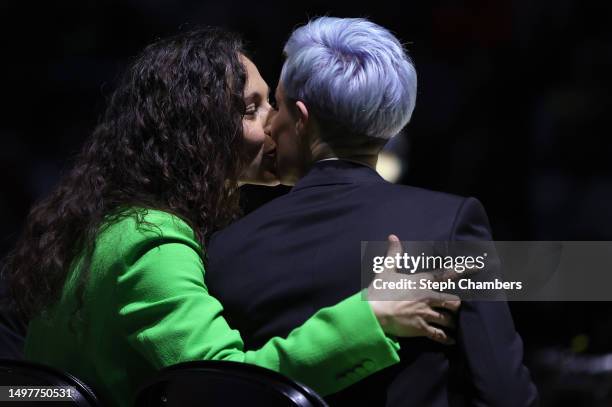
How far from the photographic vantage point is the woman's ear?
6.33ft

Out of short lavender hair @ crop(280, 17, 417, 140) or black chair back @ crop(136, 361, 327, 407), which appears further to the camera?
short lavender hair @ crop(280, 17, 417, 140)

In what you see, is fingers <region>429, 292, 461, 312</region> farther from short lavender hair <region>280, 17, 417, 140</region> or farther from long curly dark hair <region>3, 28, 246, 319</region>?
long curly dark hair <region>3, 28, 246, 319</region>

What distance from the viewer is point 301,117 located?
1.95m

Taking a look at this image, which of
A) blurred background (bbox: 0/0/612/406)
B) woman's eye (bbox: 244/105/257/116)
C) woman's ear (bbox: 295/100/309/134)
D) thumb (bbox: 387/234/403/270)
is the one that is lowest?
blurred background (bbox: 0/0/612/406)

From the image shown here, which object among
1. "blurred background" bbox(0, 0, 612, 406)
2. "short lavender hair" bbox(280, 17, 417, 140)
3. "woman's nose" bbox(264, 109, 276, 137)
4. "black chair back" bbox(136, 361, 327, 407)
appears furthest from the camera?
"blurred background" bbox(0, 0, 612, 406)

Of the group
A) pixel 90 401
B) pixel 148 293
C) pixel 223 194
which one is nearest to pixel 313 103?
pixel 223 194

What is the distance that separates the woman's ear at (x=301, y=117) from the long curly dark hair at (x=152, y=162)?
0.17m

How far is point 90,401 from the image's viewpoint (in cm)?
175

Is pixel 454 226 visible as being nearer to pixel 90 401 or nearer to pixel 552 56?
pixel 90 401

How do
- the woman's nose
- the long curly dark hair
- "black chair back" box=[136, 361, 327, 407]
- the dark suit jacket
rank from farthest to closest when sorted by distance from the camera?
1. the woman's nose
2. the long curly dark hair
3. the dark suit jacket
4. "black chair back" box=[136, 361, 327, 407]

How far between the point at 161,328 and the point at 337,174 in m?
0.42

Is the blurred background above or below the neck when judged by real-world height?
below

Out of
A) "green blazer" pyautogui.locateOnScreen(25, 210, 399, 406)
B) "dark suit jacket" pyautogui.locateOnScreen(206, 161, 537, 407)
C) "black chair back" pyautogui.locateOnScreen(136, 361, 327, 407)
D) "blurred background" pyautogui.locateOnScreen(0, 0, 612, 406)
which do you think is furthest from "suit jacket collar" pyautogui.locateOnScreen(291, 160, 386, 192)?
"blurred background" pyautogui.locateOnScreen(0, 0, 612, 406)

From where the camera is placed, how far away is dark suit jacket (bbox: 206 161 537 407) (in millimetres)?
1685
